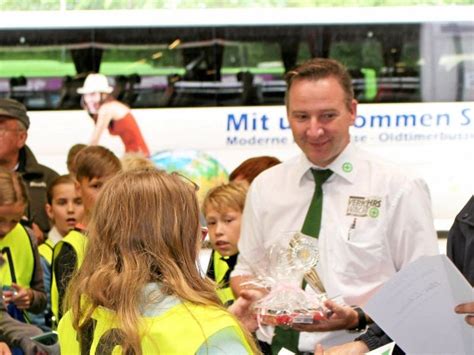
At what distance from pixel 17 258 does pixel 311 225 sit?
2.51m

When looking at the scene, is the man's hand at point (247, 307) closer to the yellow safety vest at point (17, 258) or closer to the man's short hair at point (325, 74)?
the man's short hair at point (325, 74)

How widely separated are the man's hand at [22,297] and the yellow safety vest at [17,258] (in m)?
0.28

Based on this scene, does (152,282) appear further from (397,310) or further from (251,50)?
(251,50)

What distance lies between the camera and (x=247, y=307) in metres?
4.63

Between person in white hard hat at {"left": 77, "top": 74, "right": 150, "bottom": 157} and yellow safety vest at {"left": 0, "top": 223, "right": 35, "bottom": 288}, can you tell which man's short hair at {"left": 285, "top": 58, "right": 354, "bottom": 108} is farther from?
person in white hard hat at {"left": 77, "top": 74, "right": 150, "bottom": 157}

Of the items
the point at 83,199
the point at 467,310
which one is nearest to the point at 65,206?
the point at 83,199

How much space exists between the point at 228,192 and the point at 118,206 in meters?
3.34

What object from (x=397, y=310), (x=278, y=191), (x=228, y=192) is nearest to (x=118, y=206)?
(x=397, y=310)

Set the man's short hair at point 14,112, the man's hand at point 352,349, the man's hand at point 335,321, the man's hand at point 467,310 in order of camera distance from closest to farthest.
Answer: the man's hand at point 467,310 < the man's hand at point 352,349 < the man's hand at point 335,321 < the man's short hair at point 14,112

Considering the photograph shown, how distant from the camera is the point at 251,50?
40.1 feet

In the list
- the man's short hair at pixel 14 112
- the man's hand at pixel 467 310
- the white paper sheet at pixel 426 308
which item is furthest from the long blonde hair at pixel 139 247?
the man's short hair at pixel 14 112

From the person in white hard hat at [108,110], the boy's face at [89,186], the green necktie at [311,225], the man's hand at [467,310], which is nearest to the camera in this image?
the man's hand at [467,310]

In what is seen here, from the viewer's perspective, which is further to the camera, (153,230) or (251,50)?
(251,50)

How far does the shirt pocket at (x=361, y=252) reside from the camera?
15.6 ft
